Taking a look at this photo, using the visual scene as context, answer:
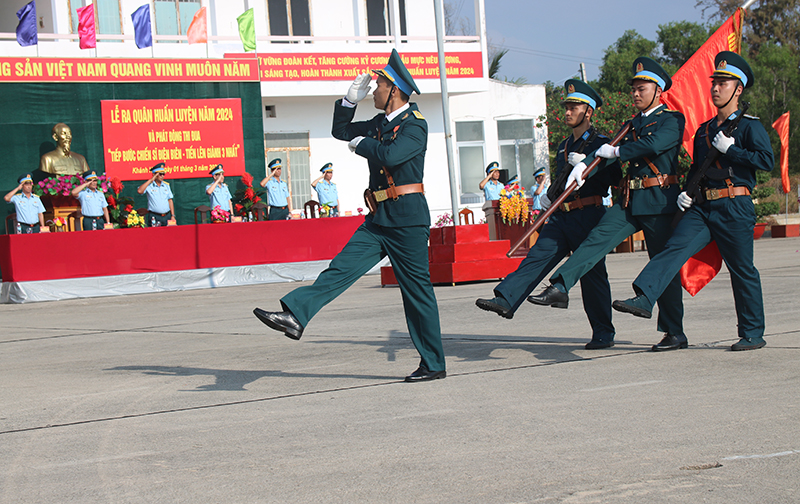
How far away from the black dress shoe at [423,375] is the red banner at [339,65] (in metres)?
19.0

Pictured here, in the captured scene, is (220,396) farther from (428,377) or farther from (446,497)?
(446,497)

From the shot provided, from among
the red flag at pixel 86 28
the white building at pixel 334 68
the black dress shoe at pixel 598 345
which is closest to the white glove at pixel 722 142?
the black dress shoe at pixel 598 345

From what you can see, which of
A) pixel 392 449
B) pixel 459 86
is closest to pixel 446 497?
pixel 392 449

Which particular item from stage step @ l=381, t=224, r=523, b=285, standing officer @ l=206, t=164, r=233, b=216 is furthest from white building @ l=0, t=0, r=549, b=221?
stage step @ l=381, t=224, r=523, b=285

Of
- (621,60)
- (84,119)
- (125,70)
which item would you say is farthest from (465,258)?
(621,60)

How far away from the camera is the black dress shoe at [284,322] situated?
4.85 m

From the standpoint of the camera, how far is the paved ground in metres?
3.21

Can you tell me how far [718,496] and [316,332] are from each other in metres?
5.67

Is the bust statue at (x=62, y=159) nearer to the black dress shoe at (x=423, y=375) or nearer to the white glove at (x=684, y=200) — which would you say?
the black dress shoe at (x=423, y=375)

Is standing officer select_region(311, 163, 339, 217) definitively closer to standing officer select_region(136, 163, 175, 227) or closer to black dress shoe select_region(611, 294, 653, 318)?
standing officer select_region(136, 163, 175, 227)

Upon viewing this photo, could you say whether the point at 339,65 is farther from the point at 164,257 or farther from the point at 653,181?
the point at 653,181

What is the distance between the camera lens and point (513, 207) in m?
17.7

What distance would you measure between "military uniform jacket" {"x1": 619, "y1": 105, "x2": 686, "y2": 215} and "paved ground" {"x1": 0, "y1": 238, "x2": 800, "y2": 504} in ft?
3.34

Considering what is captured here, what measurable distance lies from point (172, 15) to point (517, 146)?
37.5 feet
